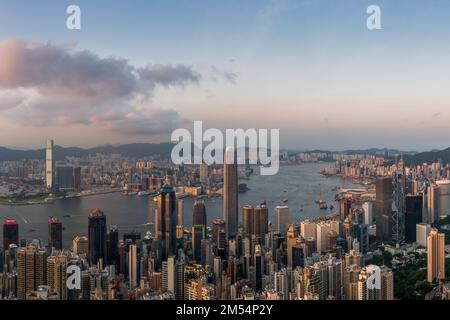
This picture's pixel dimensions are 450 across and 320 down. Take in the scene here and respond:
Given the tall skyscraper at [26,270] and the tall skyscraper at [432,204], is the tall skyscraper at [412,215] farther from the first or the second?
the tall skyscraper at [26,270]

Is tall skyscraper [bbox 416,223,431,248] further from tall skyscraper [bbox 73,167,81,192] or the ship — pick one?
tall skyscraper [bbox 73,167,81,192]

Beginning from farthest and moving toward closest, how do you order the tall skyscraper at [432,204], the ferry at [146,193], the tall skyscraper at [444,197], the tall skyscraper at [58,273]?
the tall skyscraper at [444,197] < the tall skyscraper at [432,204] < the ferry at [146,193] < the tall skyscraper at [58,273]

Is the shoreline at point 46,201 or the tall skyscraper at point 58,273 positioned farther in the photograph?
the shoreline at point 46,201

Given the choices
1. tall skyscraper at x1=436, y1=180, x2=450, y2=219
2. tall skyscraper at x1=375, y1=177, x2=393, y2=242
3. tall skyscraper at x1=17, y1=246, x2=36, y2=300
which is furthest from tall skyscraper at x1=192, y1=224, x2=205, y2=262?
tall skyscraper at x1=436, y1=180, x2=450, y2=219

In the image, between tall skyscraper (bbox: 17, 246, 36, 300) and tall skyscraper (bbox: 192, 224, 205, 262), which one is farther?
tall skyscraper (bbox: 192, 224, 205, 262)

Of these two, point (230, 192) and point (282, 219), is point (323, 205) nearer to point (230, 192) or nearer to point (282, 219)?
point (282, 219)

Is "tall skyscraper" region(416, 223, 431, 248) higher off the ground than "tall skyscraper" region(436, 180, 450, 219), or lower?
lower

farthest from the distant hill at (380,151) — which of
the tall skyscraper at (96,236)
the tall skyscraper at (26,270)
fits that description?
the tall skyscraper at (26,270)
